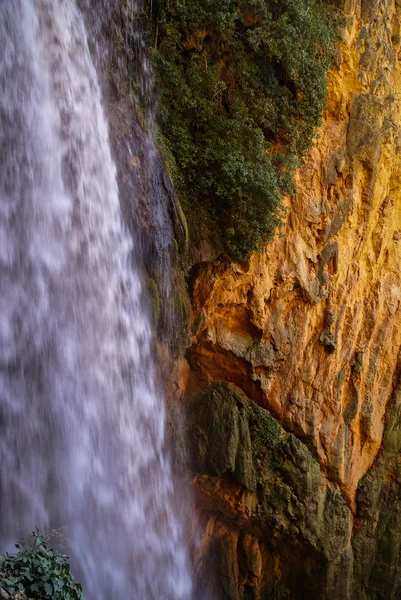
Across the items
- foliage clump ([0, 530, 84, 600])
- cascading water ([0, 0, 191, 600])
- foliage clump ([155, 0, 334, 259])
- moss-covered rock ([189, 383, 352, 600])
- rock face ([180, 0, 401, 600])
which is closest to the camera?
foliage clump ([0, 530, 84, 600])

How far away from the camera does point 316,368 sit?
10.1m

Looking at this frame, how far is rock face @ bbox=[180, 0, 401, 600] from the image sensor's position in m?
9.10

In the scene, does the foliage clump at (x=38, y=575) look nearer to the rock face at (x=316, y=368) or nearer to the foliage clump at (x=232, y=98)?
the rock face at (x=316, y=368)

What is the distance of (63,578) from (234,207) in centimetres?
557

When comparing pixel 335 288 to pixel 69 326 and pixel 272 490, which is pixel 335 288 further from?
pixel 69 326

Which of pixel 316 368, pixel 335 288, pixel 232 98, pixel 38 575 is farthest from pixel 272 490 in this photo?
pixel 232 98

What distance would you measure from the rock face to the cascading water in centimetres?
189

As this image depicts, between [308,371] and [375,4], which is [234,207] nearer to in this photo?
[308,371]

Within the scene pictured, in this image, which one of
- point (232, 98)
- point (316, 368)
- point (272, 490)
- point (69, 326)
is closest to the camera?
point (69, 326)

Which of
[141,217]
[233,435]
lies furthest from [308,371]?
[141,217]

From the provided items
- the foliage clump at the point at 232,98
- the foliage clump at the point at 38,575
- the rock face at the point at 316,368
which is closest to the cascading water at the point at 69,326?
the foliage clump at the point at 38,575

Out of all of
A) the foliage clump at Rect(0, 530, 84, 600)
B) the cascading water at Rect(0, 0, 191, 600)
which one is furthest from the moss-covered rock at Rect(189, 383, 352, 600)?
the foliage clump at Rect(0, 530, 84, 600)

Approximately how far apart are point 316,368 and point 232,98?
531cm

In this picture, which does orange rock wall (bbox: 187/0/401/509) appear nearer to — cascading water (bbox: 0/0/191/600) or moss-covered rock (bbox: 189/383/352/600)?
moss-covered rock (bbox: 189/383/352/600)
